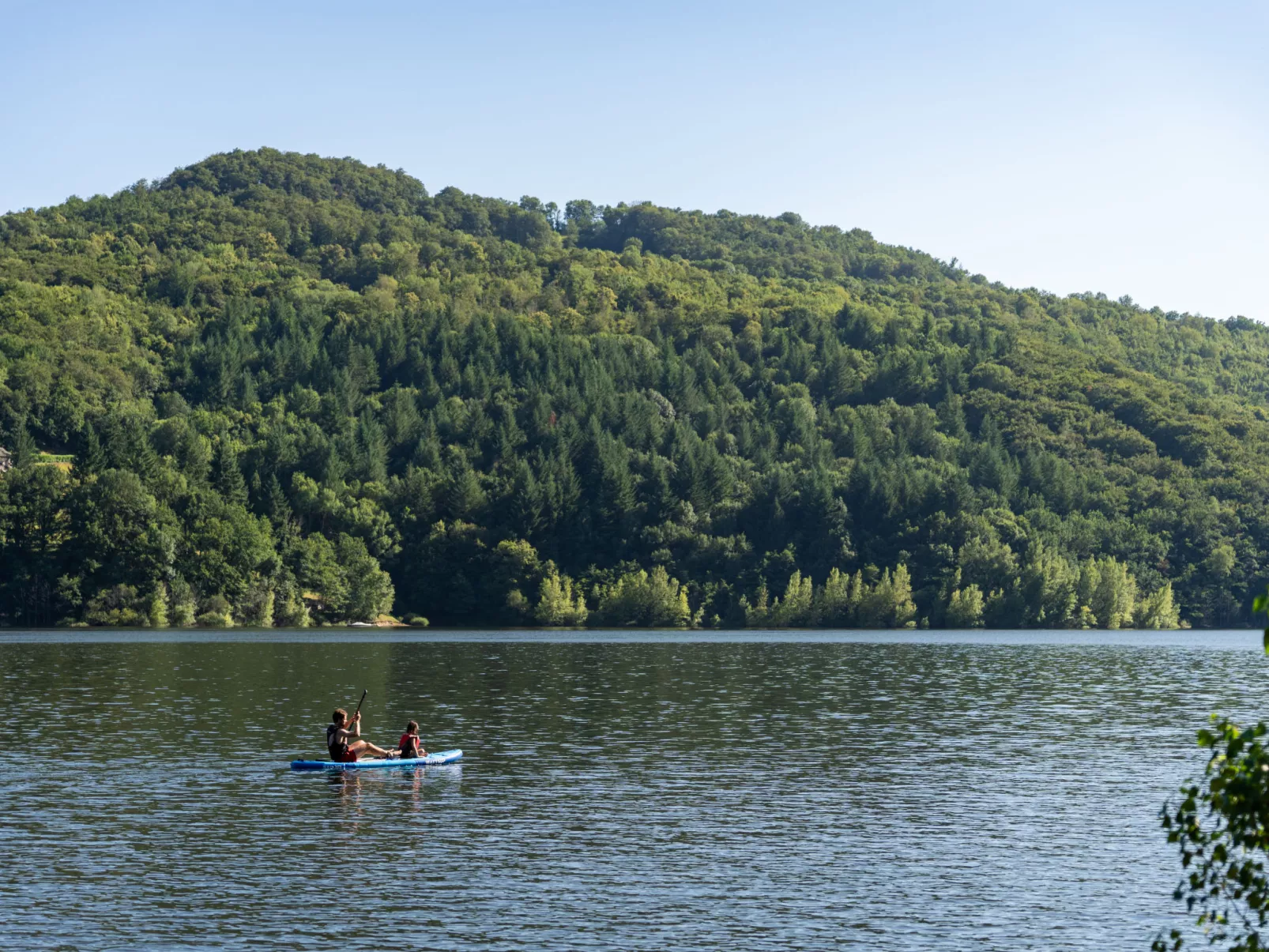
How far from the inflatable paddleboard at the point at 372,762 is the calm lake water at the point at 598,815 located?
0.61 metres

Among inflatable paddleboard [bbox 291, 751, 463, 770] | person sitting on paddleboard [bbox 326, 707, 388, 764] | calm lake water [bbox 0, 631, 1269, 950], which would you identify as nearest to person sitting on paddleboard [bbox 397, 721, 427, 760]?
inflatable paddleboard [bbox 291, 751, 463, 770]

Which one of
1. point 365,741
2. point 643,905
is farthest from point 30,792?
point 643,905

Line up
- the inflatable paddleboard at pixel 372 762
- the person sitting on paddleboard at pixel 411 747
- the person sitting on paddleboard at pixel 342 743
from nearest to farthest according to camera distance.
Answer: the inflatable paddleboard at pixel 372 762
the person sitting on paddleboard at pixel 342 743
the person sitting on paddleboard at pixel 411 747

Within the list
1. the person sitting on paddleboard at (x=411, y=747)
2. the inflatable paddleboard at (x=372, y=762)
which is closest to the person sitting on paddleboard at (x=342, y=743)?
the inflatable paddleboard at (x=372, y=762)

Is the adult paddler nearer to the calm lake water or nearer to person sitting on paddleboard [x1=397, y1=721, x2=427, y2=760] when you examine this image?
person sitting on paddleboard [x1=397, y1=721, x2=427, y2=760]

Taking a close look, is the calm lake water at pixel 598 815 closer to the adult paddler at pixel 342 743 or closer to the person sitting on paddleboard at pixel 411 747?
the person sitting on paddleboard at pixel 411 747

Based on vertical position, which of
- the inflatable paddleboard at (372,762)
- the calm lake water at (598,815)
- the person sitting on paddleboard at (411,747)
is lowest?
the calm lake water at (598,815)

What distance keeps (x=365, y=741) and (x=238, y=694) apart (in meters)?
33.1

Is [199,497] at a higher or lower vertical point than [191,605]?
higher

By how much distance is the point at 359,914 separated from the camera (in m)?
35.0

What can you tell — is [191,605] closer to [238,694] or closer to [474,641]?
[474,641]

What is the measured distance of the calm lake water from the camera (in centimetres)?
3444

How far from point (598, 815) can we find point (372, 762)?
42.5ft

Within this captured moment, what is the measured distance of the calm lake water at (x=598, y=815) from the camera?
34438 mm
